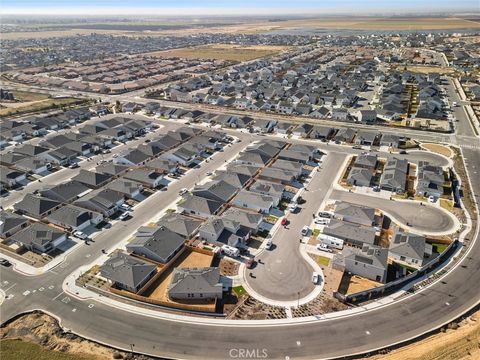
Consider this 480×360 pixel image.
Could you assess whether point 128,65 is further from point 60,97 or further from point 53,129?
point 53,129

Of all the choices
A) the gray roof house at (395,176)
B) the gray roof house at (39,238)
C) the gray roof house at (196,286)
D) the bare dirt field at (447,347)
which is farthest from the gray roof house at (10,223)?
the gray roof house at (395,176)

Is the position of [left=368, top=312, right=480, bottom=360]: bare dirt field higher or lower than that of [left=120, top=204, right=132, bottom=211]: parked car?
higher

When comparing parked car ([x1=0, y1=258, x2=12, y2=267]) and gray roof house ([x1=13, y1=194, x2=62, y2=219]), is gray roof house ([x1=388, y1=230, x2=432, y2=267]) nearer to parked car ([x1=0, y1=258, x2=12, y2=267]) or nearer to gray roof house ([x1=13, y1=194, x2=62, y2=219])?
parked car ([x1=0, y1=258, x2=12, y2=267])

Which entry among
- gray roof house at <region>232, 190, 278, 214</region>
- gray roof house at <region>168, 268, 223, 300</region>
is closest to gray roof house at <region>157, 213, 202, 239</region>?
gray roof house at <region>232, 190, 278, 214</region>

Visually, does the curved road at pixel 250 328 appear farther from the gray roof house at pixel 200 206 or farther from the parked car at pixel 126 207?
the gray roof house at pixel 200 206

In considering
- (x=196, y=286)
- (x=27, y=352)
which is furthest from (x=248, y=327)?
(x=27, y=352)

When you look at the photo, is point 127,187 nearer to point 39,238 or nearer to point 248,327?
point 39,238
